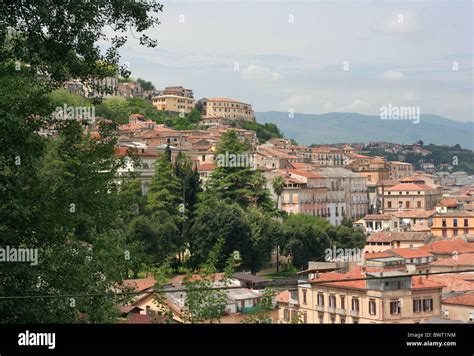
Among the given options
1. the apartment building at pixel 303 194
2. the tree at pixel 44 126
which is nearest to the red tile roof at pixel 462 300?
the tree at pixel 44 126

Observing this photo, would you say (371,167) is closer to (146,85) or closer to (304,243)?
(304,243)

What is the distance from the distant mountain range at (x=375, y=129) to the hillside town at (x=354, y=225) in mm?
2778

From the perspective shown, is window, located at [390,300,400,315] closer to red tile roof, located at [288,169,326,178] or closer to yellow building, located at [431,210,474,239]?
yellow building, located at [431,210,474,239]

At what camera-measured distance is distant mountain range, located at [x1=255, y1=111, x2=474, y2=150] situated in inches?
781

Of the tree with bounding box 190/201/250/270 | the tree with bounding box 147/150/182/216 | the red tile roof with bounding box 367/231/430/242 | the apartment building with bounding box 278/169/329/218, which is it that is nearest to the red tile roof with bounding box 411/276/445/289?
the tree with bounding box 190/201/250/270

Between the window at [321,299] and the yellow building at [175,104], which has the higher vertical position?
the yellow building at [175,104]

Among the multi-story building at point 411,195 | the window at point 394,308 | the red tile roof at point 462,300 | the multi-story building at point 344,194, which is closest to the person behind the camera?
the window at point 394,308

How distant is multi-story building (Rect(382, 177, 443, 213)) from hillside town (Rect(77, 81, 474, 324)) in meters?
0.06

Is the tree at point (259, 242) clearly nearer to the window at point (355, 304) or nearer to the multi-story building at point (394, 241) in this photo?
the multi-story building at point (394, 241)

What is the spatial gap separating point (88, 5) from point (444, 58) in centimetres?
1113

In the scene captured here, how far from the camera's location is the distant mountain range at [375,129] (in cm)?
1983

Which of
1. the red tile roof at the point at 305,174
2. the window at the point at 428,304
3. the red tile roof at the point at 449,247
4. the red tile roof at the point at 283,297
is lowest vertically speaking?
the red tile roof at the point at 449,247
